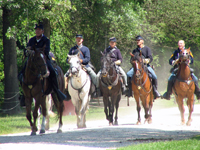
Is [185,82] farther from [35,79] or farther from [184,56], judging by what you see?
[35,79]

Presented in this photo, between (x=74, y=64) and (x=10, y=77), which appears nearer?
(x=74, y=64)

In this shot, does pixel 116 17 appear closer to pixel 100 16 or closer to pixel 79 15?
pixel 100 16

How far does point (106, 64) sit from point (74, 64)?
1507 mm

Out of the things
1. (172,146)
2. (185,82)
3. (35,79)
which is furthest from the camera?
(185,82)

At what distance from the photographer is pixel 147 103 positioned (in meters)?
14.9

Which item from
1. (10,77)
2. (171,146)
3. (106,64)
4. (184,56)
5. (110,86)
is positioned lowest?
(171,146)

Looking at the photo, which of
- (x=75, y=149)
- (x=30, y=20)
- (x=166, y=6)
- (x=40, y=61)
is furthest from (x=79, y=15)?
(x=75, y=149)

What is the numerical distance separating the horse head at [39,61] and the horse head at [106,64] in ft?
11.3

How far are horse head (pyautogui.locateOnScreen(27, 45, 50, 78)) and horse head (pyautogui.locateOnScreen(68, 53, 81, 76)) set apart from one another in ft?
7.12

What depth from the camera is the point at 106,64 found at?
47.4 ft

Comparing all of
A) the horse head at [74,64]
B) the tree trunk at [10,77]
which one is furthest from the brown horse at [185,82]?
the tree trunk at [10,77]

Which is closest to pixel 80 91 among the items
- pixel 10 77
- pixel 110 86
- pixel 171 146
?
pixel 110 86

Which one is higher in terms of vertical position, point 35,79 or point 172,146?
point 35,79

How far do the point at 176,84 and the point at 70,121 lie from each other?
17.7 feet
